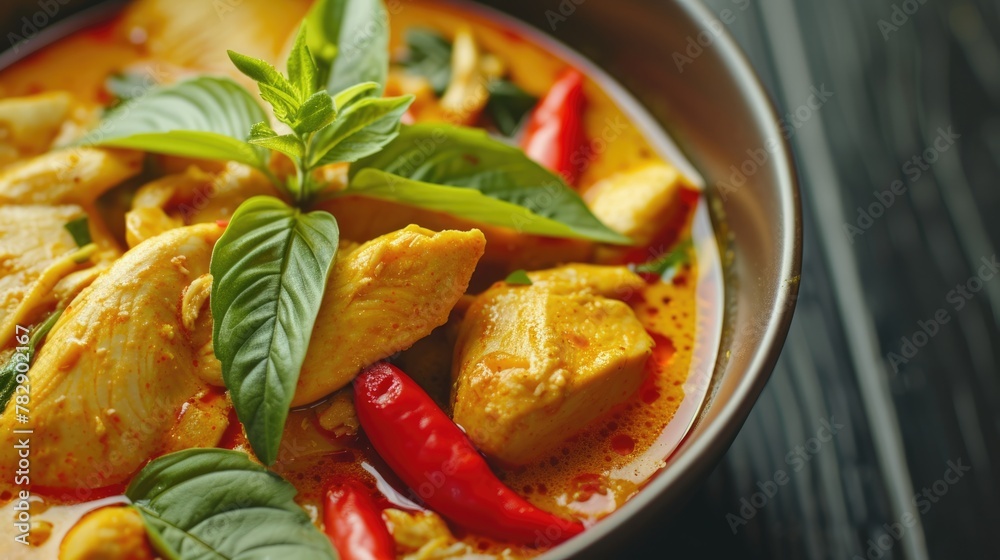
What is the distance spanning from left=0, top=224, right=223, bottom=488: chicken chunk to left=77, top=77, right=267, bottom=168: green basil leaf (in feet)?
0.91

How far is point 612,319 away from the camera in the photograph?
6.64ft

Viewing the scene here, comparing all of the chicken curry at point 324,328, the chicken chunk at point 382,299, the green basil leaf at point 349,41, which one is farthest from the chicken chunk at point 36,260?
the green basil leaf at point 349,41

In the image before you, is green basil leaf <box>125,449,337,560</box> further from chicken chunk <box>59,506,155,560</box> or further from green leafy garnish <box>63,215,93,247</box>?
green leafy garnish <box>63,215,93,247</box>

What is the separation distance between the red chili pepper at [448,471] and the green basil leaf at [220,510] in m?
0.22

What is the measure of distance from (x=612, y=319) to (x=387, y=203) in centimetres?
59

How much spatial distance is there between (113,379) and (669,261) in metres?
1.37

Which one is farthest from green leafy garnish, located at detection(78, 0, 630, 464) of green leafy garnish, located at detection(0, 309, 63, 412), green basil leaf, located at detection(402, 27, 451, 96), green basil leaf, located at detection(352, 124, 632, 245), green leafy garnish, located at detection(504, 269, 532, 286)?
green basil leaf, located at detection(402, 27, 451, 96)

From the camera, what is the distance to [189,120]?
7.01 feet

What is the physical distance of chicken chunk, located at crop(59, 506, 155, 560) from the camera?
162cm

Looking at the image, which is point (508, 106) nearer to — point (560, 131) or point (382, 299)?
point (560, 131)

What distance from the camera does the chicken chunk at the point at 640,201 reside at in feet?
7.47

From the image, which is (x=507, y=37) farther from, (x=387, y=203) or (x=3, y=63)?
(x=3, y=63)

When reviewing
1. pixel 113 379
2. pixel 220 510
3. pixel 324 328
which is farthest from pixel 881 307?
pixel 113 379

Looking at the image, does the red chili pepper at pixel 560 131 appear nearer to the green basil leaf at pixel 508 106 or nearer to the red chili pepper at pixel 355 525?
the green basil leaf at pixel 508 106
